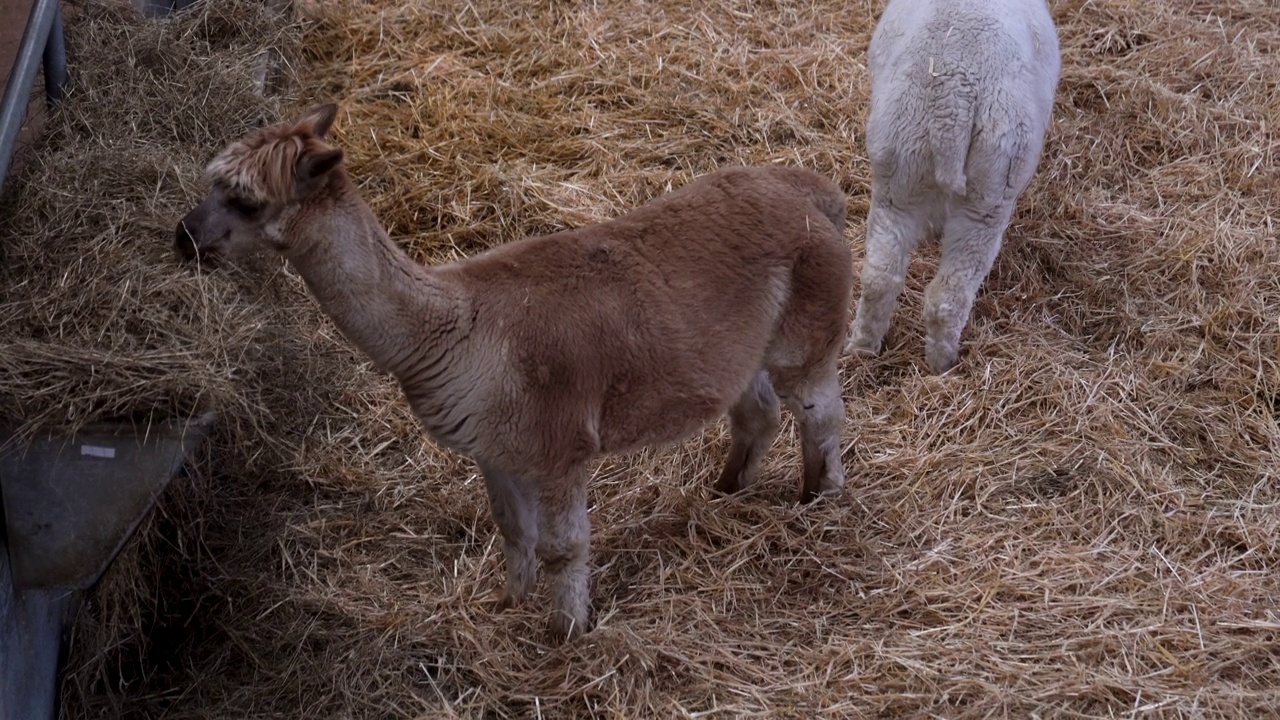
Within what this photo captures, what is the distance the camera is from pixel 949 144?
513 centimetres

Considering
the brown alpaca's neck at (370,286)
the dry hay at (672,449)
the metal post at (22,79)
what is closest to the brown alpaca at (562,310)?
the brown alpaca's neck at (370,286)

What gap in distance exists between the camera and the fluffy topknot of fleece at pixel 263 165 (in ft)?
10.8

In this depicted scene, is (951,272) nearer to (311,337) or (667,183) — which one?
(667,183)

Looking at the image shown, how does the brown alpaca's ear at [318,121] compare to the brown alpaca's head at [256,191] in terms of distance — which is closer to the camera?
the brown alpaca's head at [256,191]

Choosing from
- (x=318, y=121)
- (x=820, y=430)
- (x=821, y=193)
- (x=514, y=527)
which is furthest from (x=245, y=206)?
(x=820, y=430)

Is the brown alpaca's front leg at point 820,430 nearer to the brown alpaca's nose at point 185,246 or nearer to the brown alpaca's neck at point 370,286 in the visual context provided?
the brown alpaca's neck at point 370,286

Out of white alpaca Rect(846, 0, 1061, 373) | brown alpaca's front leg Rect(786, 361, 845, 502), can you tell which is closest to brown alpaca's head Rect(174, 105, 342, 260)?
brown alpaca's front leg Rect(786, 361, 845, 502)

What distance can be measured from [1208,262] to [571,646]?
3873mm

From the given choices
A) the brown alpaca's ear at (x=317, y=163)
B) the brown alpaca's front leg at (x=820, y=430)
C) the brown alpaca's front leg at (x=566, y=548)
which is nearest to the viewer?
the brown alpaca's ear at (x=317, y=163)

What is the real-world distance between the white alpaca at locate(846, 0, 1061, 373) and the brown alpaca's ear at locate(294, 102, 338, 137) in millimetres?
2697

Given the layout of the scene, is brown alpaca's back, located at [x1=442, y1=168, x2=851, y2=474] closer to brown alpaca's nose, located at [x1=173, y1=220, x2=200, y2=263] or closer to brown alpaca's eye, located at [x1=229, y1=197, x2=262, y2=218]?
brown alpaca's eye, located at [x1=229, y1=197, x2=262, y2=218]

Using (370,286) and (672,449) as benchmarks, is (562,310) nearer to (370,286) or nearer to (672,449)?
(370,286)

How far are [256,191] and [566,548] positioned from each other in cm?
148

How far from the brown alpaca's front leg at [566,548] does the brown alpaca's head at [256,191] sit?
1141 millimetres
